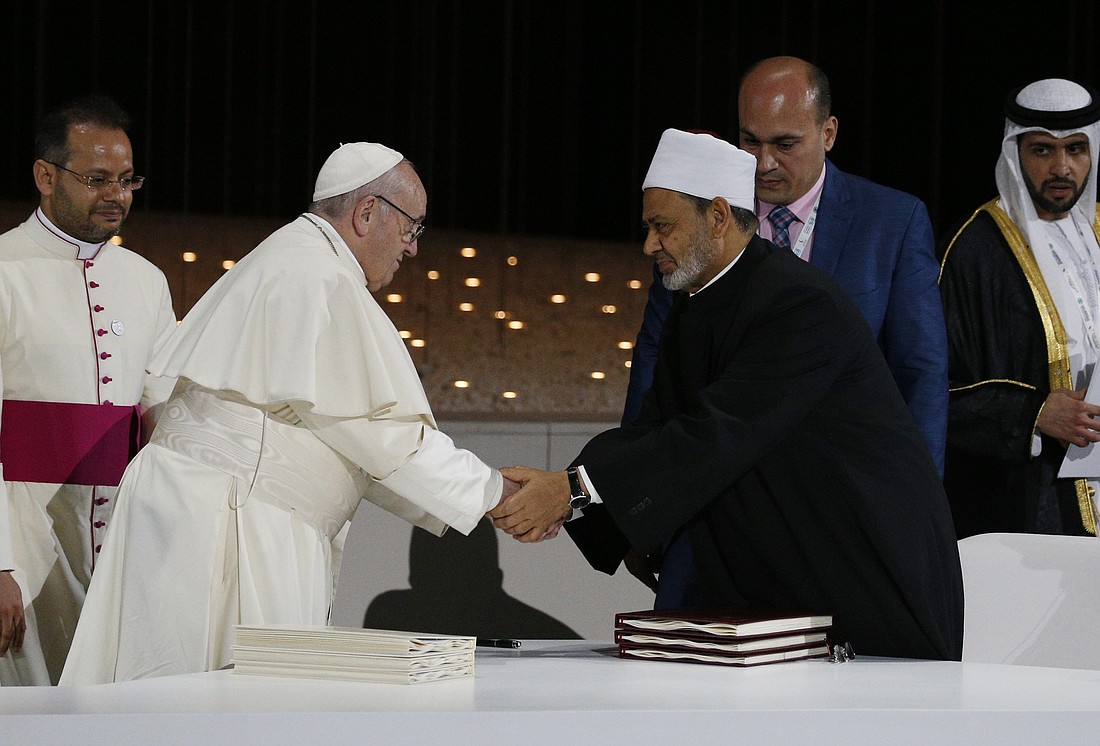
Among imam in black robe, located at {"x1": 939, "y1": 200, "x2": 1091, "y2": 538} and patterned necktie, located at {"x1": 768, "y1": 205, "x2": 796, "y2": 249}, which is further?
imam in black robe, located at {"x1": 939, "y1": 200, "x2": 1091, "y2": 538}

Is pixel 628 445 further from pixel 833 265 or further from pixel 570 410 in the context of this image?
pixel 570 410

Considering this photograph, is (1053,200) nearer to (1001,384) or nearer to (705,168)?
(1001,384)

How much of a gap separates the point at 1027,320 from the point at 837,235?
79 cm

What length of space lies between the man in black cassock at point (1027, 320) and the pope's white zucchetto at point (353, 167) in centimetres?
167

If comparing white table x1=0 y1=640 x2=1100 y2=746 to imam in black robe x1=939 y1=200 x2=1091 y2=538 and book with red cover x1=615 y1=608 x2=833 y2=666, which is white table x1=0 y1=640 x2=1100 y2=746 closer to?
book with red cover x1=615 y1=608 x2=833 y2=666

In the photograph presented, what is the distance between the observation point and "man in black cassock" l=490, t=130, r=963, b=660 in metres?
2.44

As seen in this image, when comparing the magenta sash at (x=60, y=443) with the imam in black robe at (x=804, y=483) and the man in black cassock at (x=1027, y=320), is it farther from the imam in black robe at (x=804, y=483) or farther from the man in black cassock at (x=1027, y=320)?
the man in black cassock at (x=1027, y=320)

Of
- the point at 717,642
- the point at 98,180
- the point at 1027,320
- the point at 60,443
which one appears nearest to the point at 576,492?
the point at 717,642

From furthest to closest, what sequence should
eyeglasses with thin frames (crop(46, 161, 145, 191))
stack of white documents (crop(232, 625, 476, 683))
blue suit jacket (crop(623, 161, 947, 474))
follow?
1. eyeglasses with thin frames (crop(46, 161, 145, 191))
2. blue suit jacket (crop(623, 161, 947, 474))
3. stack of white documents (crop(232, 625, 476, 683))

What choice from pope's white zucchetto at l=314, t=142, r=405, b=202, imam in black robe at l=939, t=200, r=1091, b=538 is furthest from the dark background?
pope's white zucchetto at l=314, t=142, r=405, b=202

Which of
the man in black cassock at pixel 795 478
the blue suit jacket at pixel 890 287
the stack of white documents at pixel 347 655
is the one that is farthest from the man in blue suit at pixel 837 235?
the stack of white documents at pixel 347 655

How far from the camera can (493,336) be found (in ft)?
20.9

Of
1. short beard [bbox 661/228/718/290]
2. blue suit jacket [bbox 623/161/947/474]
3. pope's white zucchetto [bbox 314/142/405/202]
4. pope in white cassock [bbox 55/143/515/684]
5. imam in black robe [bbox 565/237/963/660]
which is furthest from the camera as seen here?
blue suit jacket [bbox 623/161/947/474]

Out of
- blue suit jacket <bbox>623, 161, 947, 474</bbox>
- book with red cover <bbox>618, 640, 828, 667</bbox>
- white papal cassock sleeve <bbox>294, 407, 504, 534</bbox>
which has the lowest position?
book with red cover <bbox>618, 640, 828, 667</bbox>
